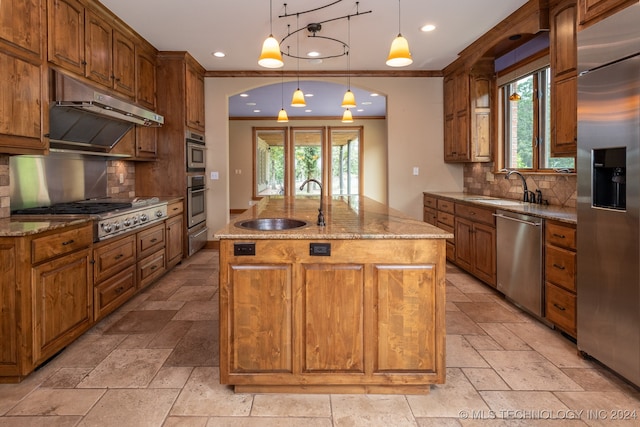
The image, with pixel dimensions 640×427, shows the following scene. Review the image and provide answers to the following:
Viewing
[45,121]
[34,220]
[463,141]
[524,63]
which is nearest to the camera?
[34,220]

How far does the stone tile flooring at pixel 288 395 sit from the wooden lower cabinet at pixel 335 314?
0.14 meters

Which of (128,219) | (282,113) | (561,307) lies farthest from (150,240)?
(561,307)

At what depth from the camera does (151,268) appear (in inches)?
162

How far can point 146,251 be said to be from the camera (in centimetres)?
397

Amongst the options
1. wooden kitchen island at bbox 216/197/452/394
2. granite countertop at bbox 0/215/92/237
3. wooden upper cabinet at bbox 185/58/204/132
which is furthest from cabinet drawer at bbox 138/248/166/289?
wooden kitchen island at bbox 216/197/452/394

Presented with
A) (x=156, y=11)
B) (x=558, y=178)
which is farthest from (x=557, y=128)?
(x=156, y=11)

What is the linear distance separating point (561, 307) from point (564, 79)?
175cm

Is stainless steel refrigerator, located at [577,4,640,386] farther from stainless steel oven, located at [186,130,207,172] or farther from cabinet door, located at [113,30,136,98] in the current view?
stainless steel oven, located at [186,130,207,172]

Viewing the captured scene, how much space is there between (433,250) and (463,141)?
381 centimetres

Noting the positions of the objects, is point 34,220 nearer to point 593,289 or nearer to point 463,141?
point 593,289

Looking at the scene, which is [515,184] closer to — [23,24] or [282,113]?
[282,113]

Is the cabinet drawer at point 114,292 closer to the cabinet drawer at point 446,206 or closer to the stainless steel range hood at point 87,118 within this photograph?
the stainless steel range hood at point 87,118

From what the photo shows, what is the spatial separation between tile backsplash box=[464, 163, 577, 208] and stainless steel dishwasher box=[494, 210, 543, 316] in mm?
648

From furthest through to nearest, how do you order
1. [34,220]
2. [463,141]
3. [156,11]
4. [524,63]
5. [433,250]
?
1. [463,141]
2. [524,63]
3. [156,11]
4. [34,220]
5. [433,250]
